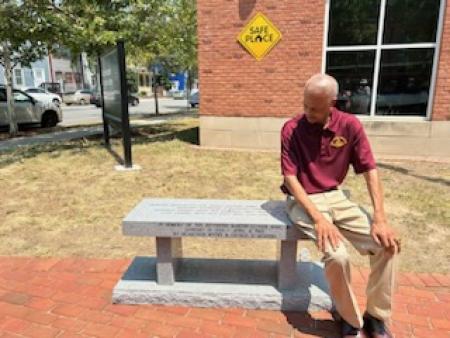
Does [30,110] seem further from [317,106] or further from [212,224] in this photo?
[317,106]

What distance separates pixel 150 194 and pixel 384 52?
5.12m

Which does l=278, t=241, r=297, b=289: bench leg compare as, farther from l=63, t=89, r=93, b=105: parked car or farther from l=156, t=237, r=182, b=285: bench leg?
l=63, t=89, r=93, b=105: parked car

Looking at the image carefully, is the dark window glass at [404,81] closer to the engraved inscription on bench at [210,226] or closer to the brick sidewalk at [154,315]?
the brick sidewalk at [154,315]

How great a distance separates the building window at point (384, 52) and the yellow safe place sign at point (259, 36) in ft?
3.47

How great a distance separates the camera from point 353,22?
757cm

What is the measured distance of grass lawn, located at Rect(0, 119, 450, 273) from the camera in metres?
3.71

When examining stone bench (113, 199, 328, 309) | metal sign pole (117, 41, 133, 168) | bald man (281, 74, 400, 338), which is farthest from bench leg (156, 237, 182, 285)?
metal sign pole (117, 41, 133, 168)

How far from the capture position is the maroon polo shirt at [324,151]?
2557 mm

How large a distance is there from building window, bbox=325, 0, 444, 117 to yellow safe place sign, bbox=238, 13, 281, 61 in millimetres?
1058

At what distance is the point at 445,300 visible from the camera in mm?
2871

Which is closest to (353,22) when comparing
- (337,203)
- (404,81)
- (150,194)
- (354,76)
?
(354,76)

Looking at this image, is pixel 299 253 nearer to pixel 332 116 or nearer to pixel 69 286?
pixel 332 116

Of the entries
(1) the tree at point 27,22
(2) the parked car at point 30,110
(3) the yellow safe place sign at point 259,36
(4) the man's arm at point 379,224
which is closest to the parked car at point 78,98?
(2) the parked car at point 30,110

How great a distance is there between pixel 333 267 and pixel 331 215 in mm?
358
